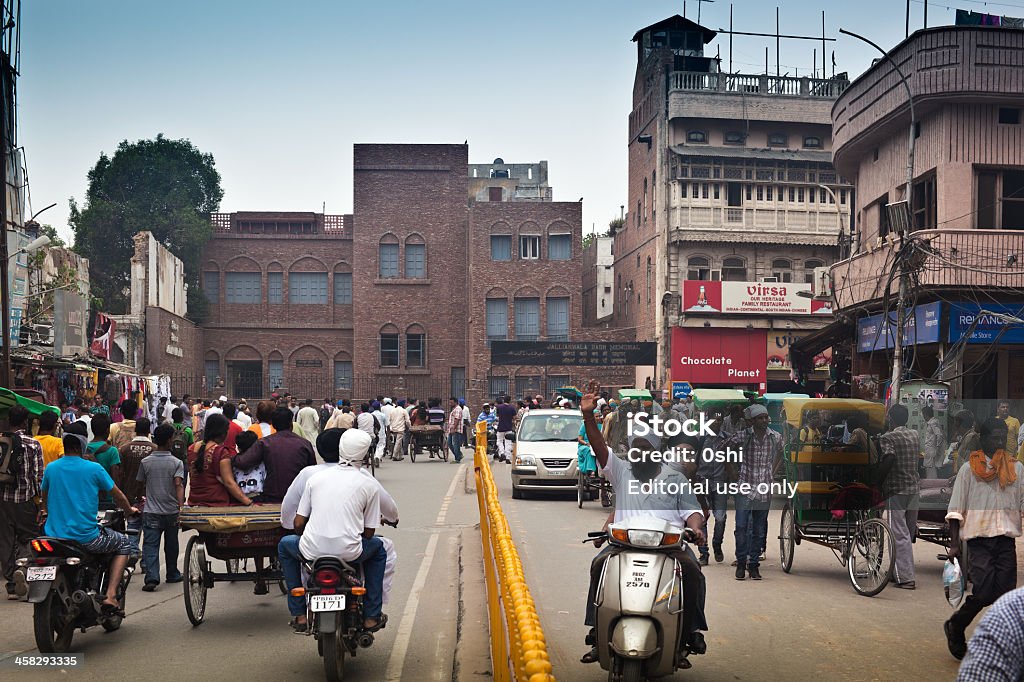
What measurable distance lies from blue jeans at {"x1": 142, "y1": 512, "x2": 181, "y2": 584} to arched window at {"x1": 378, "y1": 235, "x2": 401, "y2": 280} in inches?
1798

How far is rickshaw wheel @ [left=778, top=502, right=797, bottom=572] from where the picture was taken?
11.7 metres

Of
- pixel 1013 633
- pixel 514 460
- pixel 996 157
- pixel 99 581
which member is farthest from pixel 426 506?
pixel 1013 633

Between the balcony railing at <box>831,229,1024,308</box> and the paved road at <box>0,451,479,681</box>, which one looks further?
the balcony railing at <box>831,229,1024,308</box>

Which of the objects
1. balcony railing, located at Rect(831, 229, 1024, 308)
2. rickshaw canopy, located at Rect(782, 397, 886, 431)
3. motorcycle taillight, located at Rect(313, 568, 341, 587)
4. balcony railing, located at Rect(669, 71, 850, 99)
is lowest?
motorcycle taillight, located at Rect(313, 568, 341, 587)

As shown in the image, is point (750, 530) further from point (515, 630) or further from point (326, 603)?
point (515, 630)

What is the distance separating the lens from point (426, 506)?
18703 millimetres

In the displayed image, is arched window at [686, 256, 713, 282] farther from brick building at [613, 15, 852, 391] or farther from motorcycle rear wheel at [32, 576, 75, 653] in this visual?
motorcycle rear wheel at [32, 576, 75, 653]

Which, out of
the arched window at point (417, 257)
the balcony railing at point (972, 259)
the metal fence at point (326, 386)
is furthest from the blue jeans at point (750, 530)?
the arched window at point (417, 257)

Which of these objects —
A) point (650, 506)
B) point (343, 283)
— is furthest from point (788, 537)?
point (343, 283)

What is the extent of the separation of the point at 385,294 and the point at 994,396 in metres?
36.6

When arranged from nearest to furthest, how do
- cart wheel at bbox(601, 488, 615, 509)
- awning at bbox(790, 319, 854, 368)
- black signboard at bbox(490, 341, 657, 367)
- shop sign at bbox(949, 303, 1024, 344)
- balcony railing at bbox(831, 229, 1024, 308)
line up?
cart wheel at bbox(601, 488, 615, 509) < shop sign at bbox(949, 303, 1024, 344) < balcony railing at bbox(831, 229, 1024, 308) < awning at bbox(790, 319, 854, 368) < black signboard at bbox(490, 341, 657, 367)

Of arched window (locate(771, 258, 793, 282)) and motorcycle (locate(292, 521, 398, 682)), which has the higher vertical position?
arched window (locate(771, 258, 793, 282))

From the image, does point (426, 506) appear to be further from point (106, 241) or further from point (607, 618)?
point (106, 241)

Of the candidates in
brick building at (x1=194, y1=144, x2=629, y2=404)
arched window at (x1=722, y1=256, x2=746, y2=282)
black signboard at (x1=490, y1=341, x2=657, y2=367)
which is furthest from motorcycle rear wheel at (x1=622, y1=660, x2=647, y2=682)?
brick building at (x1=194, y1=144, x2=629, y2=404)
